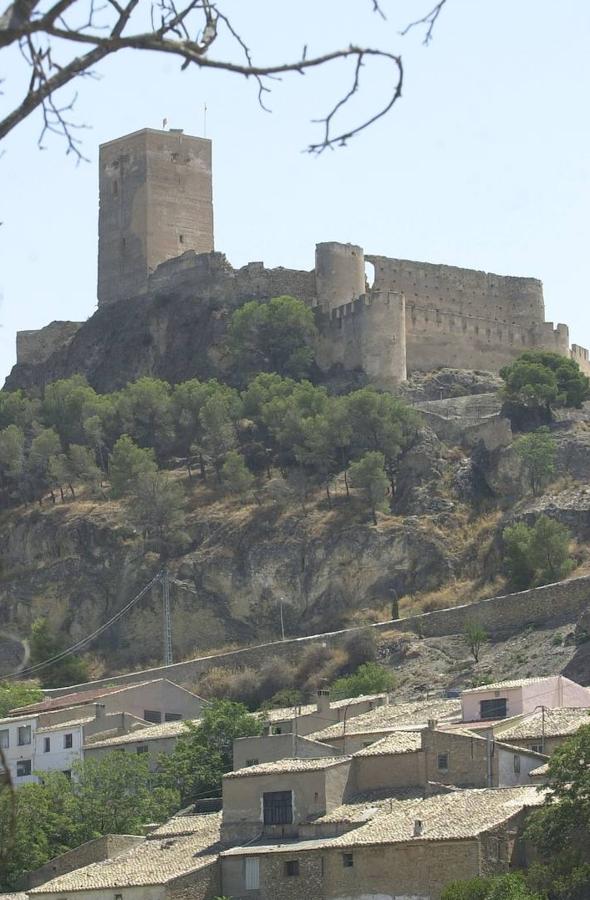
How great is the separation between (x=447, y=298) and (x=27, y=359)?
68.2ft

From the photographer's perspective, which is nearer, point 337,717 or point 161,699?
point 337,717

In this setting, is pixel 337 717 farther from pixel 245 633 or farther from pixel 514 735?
pixel 245 633

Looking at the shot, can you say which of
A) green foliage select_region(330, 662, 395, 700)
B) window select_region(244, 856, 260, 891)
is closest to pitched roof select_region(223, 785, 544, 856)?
window select_region(244, 856, 260, 891)

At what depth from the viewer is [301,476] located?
237ft

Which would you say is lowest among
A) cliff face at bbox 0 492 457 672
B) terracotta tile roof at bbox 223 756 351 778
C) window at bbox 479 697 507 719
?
terracotta tile roof at bbox 223 756 351 778

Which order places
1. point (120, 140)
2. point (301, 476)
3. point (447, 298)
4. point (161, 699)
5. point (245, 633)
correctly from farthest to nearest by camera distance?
point (120, 140), point (447, 298), point (301, 476), point (245, 633), point (161, 699)

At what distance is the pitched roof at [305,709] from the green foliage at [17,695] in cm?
928

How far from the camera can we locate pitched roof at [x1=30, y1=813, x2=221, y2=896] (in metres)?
34.5

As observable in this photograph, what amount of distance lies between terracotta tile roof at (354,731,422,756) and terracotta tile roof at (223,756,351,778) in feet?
1.76

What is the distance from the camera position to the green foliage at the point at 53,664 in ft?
213

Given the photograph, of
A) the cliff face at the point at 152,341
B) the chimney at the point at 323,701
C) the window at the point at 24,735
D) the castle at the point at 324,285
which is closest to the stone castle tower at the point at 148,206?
the castle at the point at 324,285

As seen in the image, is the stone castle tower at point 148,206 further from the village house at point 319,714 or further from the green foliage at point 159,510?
the village house at point 319,714

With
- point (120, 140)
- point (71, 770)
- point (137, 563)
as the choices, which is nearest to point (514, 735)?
point (71, 770)

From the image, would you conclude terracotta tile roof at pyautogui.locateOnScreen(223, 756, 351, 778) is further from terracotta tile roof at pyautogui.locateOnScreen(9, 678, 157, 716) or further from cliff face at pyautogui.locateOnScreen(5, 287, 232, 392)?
cliff face at pyautogui.locateOnScreen(5, 287, 232, 392)
